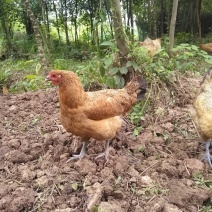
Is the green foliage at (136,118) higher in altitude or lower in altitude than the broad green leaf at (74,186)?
higher

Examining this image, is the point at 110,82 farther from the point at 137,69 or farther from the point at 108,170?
the point at 108,170

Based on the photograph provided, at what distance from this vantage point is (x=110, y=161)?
3453mm

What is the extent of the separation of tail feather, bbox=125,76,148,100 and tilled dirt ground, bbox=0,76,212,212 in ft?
1.92

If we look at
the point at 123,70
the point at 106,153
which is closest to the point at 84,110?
the point at 106,153

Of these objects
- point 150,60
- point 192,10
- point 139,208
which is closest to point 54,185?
point 139,208

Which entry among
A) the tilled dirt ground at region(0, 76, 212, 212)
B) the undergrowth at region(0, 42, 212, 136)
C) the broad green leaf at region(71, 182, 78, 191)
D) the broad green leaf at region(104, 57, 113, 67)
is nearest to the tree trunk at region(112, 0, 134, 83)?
the undergrowth at region(0, 42, 212, 136)

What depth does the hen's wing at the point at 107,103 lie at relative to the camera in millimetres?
3387

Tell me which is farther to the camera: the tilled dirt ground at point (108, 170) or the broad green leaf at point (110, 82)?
the broad green leaf at point (110, 82)

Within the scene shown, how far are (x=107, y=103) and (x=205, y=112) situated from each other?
48.5 inches

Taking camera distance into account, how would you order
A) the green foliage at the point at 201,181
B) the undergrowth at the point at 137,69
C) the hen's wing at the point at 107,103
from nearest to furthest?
the green foliage at the point at 201,181 → the hen's wing at the point at 107,103 → the undergrowth at the point at 137,69

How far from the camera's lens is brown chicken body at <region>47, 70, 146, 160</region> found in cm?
329

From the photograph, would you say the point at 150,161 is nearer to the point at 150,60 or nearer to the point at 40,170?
the point at 40,170

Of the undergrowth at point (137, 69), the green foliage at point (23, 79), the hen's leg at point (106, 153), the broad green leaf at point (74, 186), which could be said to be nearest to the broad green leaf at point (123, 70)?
the undergrowth at point (137, 69)

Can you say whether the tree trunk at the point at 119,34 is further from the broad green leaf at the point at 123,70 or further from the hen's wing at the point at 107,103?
the hen's wing at the point at 107,103
